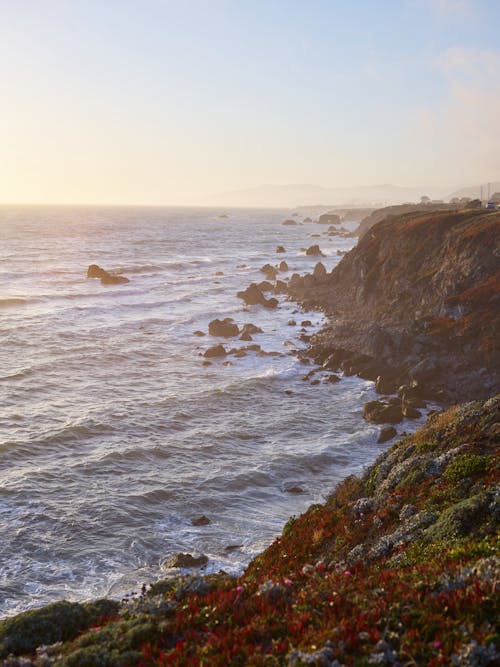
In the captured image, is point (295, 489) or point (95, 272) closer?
point (295, 489)

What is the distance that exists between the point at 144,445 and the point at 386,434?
1363 cm

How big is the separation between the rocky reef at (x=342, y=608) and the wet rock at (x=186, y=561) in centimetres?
385

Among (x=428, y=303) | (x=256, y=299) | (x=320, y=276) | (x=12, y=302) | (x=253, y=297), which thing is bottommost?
(x=12, y=302)

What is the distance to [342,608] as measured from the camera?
9.38 metres

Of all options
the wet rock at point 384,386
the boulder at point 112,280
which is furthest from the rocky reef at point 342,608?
the boulder at point 112,280

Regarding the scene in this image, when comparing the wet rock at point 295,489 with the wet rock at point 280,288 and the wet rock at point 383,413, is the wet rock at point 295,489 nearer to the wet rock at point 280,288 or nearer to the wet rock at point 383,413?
the wet rock at point 383,413

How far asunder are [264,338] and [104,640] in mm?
43931

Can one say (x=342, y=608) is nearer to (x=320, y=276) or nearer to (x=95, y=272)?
(x=320, y=276)

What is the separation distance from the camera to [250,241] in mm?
163750

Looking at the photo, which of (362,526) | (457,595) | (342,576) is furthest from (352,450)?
(457,595)

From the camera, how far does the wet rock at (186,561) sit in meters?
18.8

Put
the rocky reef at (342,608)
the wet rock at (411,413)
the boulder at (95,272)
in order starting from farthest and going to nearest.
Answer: the boulder at (95,272) → the wet rock at (411,413) → the rocky reef at (342,608)

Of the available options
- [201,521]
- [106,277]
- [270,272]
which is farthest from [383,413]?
[106,277]

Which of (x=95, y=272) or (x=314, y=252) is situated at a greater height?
(x=314, y=252)
